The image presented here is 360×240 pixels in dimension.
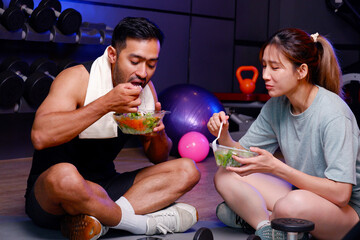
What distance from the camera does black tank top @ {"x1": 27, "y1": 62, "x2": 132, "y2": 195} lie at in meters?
2.27

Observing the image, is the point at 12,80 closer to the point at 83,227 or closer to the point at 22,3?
the point at 22,3

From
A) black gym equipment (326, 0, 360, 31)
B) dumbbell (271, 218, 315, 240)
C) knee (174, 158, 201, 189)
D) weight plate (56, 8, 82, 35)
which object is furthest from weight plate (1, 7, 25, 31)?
black gym equipment (326, 0, 360, 31)

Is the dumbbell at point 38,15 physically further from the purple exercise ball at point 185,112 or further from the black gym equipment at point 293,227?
the black gym equipment at point 293,227

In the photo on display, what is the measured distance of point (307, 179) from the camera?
2.02m

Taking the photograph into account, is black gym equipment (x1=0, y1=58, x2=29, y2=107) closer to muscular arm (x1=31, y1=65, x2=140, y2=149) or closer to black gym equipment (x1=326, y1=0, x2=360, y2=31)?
muscular arm (x1=31, y1=65, x2=140, y2=149)

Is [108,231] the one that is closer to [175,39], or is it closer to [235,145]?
[235,145]

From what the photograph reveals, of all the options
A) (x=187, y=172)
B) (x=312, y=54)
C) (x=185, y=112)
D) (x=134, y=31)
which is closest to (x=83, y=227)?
(x=187, y=172)

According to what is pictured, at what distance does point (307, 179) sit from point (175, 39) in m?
3.38

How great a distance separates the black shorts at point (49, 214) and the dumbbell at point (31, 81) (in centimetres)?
158

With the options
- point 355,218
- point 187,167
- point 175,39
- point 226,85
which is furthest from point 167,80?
point 355,218

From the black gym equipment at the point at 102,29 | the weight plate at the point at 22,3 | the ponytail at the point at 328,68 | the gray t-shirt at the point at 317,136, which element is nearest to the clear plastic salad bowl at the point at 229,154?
the gray t-shirt at the point at 317,136

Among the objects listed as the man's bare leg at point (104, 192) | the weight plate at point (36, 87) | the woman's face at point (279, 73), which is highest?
the woman's face at point (279, 73)

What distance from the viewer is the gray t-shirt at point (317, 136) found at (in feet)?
6.47

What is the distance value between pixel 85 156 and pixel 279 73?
964mm
